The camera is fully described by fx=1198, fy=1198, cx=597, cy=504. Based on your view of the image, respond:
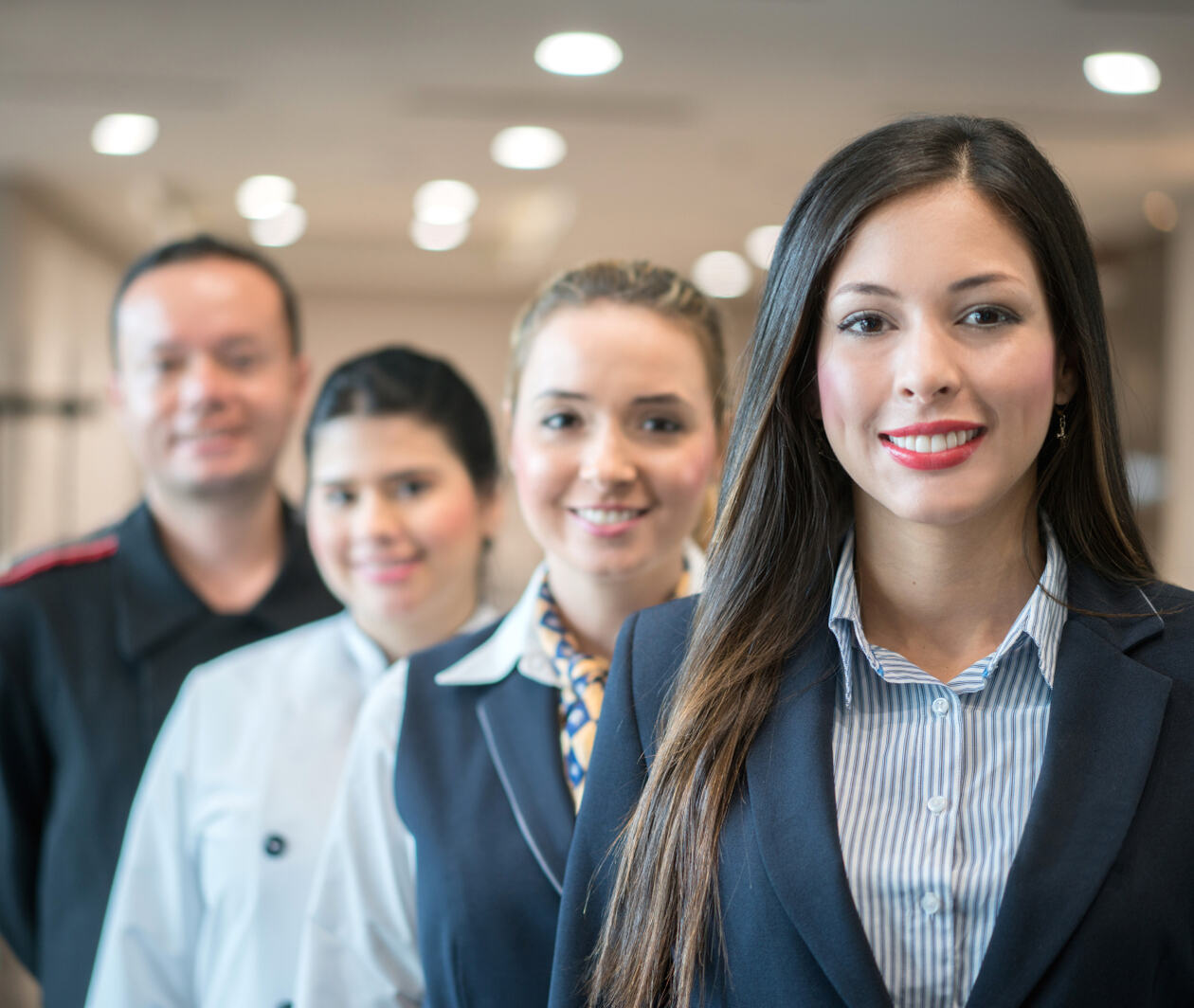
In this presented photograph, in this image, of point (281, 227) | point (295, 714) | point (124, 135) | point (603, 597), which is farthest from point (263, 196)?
point (603, 597)

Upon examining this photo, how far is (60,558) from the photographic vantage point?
224 centimetres

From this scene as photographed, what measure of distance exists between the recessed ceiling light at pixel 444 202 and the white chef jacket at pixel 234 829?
4167mm

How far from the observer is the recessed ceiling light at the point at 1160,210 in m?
5.54

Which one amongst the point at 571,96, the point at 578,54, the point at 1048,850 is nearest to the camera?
the point at 1048,850

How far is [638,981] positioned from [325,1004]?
54 centimetres

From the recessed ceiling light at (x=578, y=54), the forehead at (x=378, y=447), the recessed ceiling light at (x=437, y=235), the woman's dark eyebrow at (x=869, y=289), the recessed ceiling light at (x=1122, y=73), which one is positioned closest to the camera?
the woman's dark eyebrow at (x=869, y=289)

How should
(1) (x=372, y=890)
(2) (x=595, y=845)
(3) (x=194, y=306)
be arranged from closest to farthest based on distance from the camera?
(2) (x=595, y=845) < (1) (x=372, y=890) < (3) (x=194, y=306)

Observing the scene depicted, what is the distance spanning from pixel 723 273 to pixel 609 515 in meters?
6.47

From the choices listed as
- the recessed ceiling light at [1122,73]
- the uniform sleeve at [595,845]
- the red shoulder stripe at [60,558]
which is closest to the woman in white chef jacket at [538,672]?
the uniform sleeve at [595,845]

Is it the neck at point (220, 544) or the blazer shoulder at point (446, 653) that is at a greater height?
the neck at point (220, 544)

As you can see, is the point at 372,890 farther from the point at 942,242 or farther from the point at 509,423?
the point at 942,242

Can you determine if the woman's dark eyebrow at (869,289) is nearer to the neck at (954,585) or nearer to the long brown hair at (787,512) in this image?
the long brown hair at (787,512)

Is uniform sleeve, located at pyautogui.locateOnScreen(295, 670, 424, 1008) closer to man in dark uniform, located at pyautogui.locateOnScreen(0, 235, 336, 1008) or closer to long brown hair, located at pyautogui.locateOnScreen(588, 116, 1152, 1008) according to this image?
long brown hair, located at pyautogui.locateOnScreen(588, 116, 1152, 1008)

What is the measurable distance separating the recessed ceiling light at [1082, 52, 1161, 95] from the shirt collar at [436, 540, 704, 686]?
3277mm
